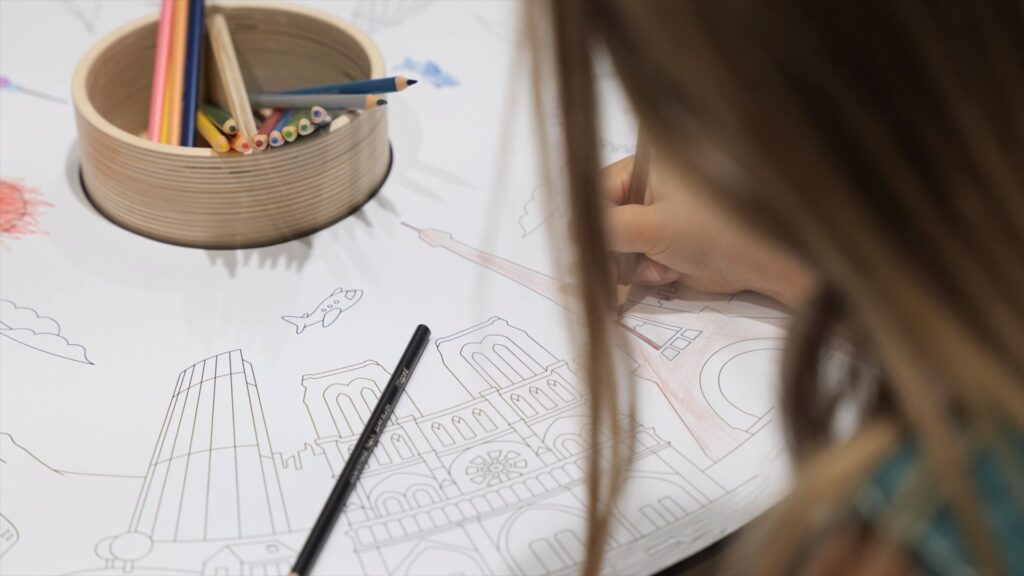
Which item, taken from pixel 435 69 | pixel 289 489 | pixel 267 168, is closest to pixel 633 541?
pixel 289 489

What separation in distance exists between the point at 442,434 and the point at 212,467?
0.32 feet

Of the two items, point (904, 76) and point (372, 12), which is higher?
point (372, 12)

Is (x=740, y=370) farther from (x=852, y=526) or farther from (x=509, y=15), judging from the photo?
(x=509, y=15)

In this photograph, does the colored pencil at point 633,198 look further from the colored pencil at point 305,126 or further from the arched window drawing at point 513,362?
the colored pencil at point 305,126

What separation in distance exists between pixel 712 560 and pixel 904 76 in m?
0.22

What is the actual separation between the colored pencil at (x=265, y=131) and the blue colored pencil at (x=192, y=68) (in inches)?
1.5

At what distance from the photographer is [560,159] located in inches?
14.7

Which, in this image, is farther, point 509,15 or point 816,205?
point 509,15

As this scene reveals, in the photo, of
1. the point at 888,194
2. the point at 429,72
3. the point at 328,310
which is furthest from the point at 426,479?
the point at 429,72

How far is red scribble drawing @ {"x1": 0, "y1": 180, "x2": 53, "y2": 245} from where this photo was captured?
1.77 ft

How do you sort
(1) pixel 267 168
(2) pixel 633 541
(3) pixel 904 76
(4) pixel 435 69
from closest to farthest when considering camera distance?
(3) pixel 904 76 < (2) pixel 633 541 < (1) pixel 267 168 < (4) pixel 435 69

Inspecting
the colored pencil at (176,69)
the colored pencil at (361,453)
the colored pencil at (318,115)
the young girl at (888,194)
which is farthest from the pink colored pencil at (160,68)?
the young girl at (888,194)

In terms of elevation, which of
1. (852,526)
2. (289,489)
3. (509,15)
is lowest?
(852,526)

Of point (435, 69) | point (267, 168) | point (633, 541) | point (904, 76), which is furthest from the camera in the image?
point (435, 69)
